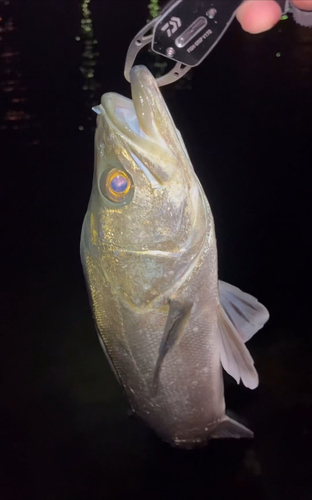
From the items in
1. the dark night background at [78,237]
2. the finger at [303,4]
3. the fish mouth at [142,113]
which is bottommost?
the dark night background at [78,237]

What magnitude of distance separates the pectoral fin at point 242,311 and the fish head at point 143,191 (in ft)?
0.87

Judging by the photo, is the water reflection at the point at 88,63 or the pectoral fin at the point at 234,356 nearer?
the pectoral fin at the point at 234,356

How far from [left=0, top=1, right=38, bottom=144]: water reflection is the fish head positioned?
35.8 inches

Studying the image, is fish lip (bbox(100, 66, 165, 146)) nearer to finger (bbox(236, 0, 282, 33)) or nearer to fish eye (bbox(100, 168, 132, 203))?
fish eye (bbox(100, 168, 132, 203))

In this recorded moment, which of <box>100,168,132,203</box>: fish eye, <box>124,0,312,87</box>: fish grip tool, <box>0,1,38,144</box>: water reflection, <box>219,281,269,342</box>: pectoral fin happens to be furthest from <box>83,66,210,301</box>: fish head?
<box>0,1,38,144</box>: water reflection

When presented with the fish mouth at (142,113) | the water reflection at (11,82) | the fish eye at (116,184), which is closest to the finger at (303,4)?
the fish mouth at (142,113)

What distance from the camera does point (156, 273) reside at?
924mm

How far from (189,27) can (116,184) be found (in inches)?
14.8

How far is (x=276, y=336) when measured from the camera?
1.87 m

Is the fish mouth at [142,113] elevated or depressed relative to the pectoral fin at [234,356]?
elevated

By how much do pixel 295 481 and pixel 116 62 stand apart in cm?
209

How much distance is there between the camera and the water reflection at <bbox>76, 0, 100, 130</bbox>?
1.38 m

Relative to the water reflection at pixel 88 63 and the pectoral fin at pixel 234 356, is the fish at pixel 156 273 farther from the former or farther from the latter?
the water reflection at pixel 88 63

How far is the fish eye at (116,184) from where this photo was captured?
85 centimetres
